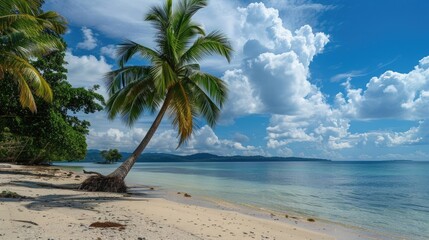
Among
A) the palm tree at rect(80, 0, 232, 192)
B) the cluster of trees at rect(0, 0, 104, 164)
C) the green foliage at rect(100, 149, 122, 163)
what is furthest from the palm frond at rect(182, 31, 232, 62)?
the green foliage at rect(100, 149, 122, 163)

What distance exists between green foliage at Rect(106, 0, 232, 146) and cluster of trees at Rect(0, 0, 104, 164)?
9.02 ft

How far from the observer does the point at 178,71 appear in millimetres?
14812

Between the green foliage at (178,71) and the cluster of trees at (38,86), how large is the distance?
9.02 ft

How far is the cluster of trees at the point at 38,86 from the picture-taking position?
40.4 feet

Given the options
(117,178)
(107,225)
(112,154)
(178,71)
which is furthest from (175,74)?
(112,154)

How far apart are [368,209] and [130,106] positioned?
44.7 feet

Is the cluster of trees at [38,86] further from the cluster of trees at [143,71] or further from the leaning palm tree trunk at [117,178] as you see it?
the leaning palm tree trunk at [117,178]

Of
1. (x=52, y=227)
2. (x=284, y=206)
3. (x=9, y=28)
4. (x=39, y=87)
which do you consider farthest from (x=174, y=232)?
(x=284, y=206)

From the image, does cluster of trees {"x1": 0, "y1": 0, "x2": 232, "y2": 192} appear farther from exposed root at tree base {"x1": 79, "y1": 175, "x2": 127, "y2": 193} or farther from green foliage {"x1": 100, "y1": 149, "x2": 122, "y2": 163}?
green foliage {"x1": 100, "y1": 149, "x2": 122, "y2": 163}

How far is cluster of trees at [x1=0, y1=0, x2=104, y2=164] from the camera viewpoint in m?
12.3

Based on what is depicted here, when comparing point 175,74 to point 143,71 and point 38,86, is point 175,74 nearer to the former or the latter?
point 143,71

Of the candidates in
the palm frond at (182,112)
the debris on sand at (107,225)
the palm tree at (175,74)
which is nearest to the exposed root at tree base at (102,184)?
the palm tree at (175,74)

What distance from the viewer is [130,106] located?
632 inches

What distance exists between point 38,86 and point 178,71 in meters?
5.29
